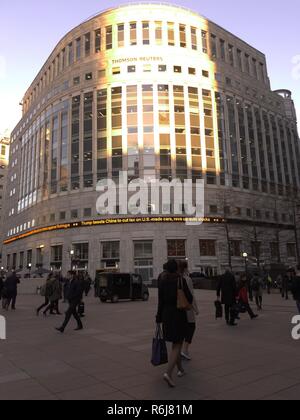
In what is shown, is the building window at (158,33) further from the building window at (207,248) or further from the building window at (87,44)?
the building window at (207,248)

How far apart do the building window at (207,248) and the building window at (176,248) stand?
2936 millimetres

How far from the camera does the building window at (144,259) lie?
5206 centimetres

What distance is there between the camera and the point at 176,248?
53.3 metres

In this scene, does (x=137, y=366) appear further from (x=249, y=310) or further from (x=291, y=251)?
(x=291, y=251)

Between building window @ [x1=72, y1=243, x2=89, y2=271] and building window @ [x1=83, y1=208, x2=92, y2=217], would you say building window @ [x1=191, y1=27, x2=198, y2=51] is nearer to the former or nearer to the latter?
building window @ [x1=83, y1=208, x2=92, y2=217]

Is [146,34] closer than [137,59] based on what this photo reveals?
No

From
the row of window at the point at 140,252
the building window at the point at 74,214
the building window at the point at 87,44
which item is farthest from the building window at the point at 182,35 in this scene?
the row of window at the point at 140,252

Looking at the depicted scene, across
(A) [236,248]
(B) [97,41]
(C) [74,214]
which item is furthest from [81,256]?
(B) [97,41]

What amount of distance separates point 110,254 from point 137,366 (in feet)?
156

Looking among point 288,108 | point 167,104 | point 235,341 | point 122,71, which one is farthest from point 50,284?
point 288,108

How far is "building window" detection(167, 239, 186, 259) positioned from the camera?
174ft

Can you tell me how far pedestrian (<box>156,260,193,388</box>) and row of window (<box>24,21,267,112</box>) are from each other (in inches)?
2464

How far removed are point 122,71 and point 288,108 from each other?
127 feet
